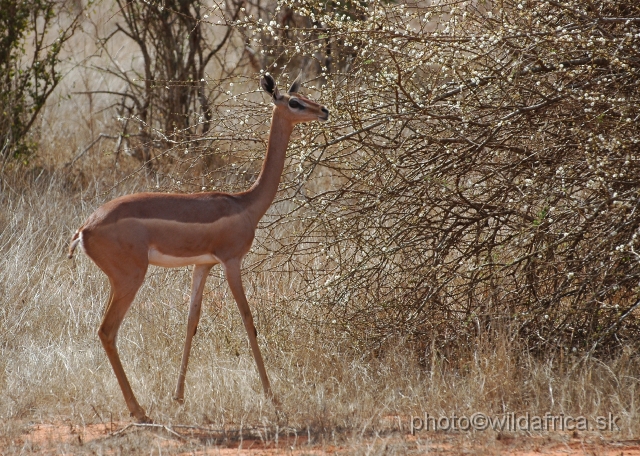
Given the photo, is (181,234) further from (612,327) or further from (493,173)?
(612,327)

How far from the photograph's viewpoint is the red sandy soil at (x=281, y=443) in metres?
3.84

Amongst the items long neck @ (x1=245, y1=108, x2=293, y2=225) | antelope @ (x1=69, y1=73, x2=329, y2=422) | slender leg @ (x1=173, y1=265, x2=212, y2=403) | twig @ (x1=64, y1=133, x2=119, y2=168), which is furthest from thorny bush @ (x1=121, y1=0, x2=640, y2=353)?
twig @ (x1=64, y1=133, x2=119, y2=168)

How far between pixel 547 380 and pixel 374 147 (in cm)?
177

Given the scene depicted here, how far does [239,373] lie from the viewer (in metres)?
5.03

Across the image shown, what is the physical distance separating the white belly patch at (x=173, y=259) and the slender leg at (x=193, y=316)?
29cm

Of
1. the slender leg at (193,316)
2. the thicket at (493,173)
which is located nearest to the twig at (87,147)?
the thicket at (493,173)

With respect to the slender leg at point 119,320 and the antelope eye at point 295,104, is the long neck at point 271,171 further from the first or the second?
the slender leg at point 119,320

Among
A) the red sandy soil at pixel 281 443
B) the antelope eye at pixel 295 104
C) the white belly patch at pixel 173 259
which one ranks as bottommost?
the red sandy soil at pixel 281 443

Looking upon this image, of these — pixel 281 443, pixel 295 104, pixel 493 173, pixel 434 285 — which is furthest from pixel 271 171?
pixel 281 443

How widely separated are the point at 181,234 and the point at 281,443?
4.19 ft

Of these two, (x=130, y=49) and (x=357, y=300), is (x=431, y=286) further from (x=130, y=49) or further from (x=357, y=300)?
(x=130, y=49)

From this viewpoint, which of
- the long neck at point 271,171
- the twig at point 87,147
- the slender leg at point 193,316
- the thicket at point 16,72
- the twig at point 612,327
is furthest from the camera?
the twig at point 87,147

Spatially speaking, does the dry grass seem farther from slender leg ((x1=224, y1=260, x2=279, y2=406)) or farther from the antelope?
the antelope

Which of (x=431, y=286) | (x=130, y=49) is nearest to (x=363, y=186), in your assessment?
(x=431, y=286)
